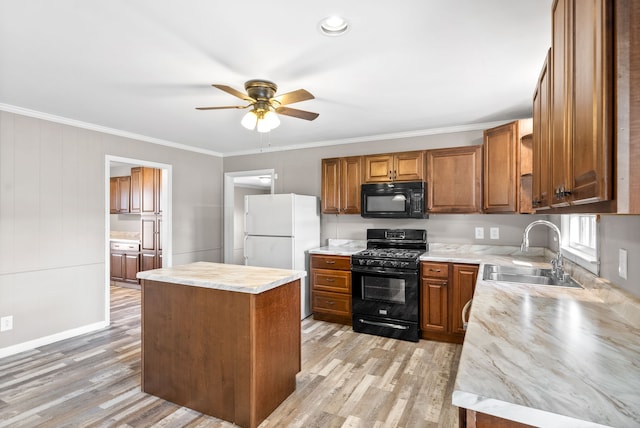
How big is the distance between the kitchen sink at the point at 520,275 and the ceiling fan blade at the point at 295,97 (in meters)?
1.82

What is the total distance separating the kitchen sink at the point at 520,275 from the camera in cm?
243

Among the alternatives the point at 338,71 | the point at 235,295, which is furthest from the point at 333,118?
the point at 235,295

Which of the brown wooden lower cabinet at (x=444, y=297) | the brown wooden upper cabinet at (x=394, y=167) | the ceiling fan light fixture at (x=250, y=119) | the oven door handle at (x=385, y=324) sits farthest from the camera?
the brown wooden upper cabinet at (x=394, y=167)

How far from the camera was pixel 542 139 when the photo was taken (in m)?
1.54

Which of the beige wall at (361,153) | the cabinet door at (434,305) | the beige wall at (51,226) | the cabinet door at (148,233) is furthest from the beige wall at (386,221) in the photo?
the beige wall at (51,226)

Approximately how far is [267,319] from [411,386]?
1.30 meters

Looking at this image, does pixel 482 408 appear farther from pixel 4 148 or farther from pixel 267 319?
pixel 4 148

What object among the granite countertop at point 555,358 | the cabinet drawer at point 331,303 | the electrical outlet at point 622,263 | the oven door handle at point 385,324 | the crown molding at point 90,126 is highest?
the crown molding at point 90,126

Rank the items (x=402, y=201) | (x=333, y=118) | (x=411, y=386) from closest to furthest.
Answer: (x=411, y=386) → (x=333, y=118) → (x=402, y=201)

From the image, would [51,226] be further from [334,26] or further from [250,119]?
[334,26]

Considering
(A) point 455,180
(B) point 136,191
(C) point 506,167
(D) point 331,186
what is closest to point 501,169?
(C) point 506,167

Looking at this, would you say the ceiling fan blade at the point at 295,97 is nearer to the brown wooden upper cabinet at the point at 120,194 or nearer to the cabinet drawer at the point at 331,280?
the cabinet drawer at the point at 331,280

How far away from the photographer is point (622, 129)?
644 millimetres

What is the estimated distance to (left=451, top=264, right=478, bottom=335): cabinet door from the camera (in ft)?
10.5
